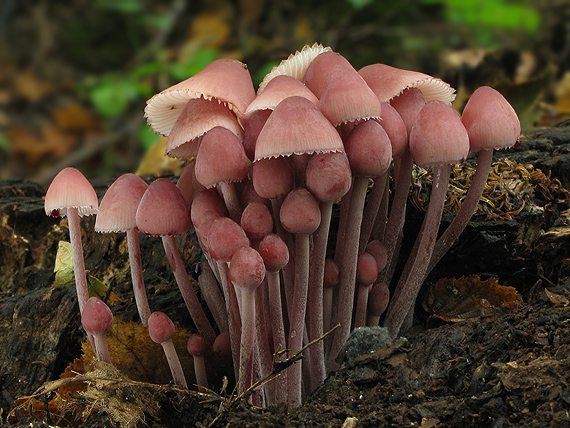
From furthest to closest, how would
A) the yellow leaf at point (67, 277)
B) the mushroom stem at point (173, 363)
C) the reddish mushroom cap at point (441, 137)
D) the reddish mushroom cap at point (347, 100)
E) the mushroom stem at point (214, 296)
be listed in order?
the yellow leaf at point (67, 277) → the mushroom stem at point (214, 296) → the mushroom stem at point (173, 363) → the reddish mushroom cap at point (441, 137) → the reddish mushroom cap at point (347, 100)

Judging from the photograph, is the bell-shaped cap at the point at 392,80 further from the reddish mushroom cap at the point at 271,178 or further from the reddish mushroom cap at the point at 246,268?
the reddish mushroom cap at the point at 246,268

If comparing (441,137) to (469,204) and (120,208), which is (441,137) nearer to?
(469,204)

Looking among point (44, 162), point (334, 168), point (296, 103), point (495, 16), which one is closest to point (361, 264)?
point (334, 168)

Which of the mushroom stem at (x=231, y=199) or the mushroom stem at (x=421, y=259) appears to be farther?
the mushroom stem at (x=421, y=259)

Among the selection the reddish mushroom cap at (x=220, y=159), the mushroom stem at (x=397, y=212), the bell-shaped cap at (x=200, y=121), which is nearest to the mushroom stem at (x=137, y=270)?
the bell-shaped cap at (x=200, y=121)

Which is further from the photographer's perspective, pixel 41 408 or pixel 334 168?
pixel 41 408

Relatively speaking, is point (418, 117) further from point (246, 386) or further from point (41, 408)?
point (41, 408)
